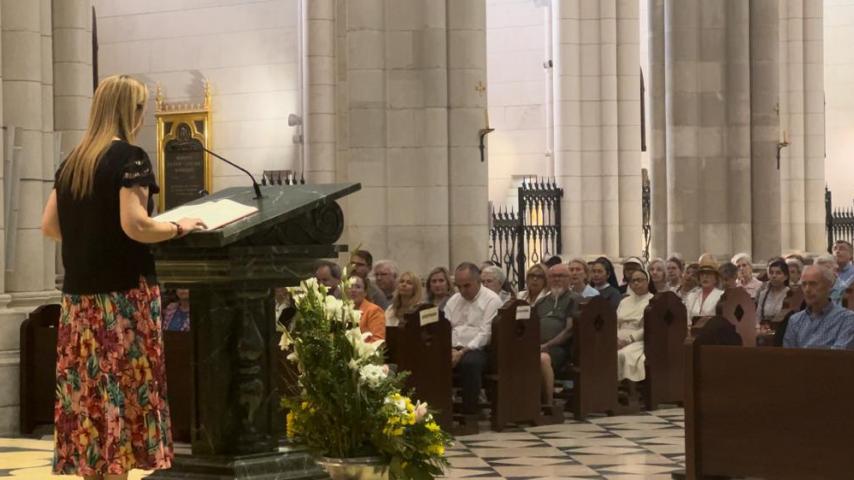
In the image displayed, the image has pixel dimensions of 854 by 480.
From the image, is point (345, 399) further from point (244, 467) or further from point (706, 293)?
point (706, 293)

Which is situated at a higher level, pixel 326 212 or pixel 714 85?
pixel 714 85

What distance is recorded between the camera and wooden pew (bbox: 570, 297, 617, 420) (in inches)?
545

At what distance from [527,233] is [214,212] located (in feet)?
65.7

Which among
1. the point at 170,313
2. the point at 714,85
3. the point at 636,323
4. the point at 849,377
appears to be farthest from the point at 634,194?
the point at 849,377

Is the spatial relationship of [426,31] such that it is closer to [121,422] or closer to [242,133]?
[242,133]

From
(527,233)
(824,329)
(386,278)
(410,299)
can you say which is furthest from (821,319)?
(527,233)

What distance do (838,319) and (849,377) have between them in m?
1.71

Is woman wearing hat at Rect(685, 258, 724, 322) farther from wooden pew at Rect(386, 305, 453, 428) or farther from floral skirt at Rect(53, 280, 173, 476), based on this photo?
floral skirt at Rect(53, 280, 173, 476)

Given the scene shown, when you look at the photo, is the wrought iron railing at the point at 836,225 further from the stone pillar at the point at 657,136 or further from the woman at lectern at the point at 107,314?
the woman at lectern at the point at 107,314

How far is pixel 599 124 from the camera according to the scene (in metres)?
27.5

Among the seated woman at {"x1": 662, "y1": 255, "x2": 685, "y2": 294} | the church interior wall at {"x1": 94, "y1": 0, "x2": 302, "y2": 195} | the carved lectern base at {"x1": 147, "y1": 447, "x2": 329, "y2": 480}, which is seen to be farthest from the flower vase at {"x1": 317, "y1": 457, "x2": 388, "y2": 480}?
the church interior wall at {"x1": 94, "y1": 0, "x2": 302, "y2": 195}

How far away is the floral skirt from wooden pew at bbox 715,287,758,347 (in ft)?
27.7

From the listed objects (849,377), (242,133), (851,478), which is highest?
(242,133)

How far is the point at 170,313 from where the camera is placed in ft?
46.0
